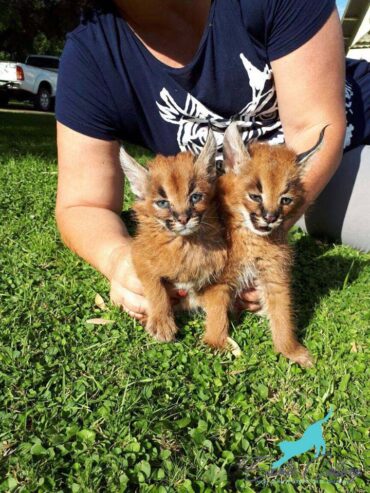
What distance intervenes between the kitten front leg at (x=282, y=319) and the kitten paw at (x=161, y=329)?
0.53m

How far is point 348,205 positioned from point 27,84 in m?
20.9

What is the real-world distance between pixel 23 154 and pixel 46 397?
5.71m

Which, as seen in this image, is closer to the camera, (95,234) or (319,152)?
(319,152)

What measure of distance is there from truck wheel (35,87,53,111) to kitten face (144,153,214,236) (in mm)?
21551

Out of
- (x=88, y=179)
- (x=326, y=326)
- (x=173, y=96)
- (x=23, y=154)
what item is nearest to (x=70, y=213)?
(x=88, y=179)

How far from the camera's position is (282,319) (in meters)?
2.52

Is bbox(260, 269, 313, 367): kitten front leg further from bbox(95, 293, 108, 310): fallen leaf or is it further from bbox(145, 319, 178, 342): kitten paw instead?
bbox(95, 293, 108, 310): fallen leaf

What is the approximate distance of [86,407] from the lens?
2059 millimetres

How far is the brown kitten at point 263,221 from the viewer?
2.26 m

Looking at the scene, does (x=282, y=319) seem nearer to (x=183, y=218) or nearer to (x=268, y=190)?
(x=268, y=190)

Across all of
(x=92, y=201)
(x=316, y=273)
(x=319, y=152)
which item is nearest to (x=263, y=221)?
(x=319, y=152)

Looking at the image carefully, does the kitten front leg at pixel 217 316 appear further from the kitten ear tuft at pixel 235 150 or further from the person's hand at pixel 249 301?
the kitten ear tuft at pixel 235 150

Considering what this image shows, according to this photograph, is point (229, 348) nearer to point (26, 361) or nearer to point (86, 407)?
point (86, 407)

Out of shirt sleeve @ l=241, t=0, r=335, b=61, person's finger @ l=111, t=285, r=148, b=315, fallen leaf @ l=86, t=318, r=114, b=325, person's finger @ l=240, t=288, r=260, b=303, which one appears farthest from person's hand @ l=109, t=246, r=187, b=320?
shirt sleeve @ l=241, t=0, r=335, b=61
